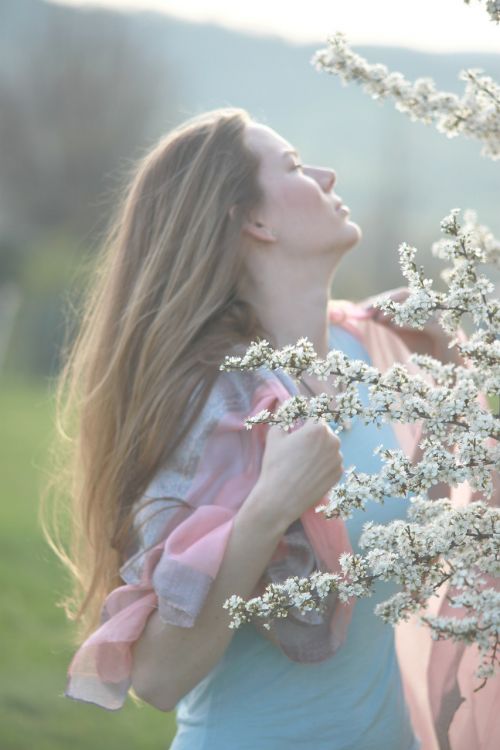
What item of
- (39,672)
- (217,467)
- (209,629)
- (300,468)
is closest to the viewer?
(300,468)

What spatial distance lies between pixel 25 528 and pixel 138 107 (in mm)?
29854

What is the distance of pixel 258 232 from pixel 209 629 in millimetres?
880

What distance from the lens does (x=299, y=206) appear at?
8.89ft

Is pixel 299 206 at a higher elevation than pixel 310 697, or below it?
higher

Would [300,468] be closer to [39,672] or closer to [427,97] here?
[427,97]

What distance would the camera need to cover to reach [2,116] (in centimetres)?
4062

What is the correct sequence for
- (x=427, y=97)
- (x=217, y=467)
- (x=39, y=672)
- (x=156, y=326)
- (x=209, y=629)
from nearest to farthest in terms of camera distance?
(x=427, y=97) < (x=209, y=629) < (x=217, y=467) < (x=156, y=326) < (x=39, y=672)

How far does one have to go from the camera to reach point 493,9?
1669 mm

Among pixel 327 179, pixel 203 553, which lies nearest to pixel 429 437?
pixel 203 553

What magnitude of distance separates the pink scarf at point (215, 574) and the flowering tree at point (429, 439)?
2.21 ft

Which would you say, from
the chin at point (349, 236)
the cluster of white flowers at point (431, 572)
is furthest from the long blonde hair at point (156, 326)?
the cluster of white flowers at point (431, 572)

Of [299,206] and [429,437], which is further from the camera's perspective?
[299,206]

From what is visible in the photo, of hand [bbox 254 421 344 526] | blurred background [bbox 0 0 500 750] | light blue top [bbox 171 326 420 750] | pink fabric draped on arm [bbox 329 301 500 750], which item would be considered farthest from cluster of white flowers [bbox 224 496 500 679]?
blurred background [bbox 0 0 500 750]

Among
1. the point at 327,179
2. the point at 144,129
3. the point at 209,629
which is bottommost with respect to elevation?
the point at 209,629
